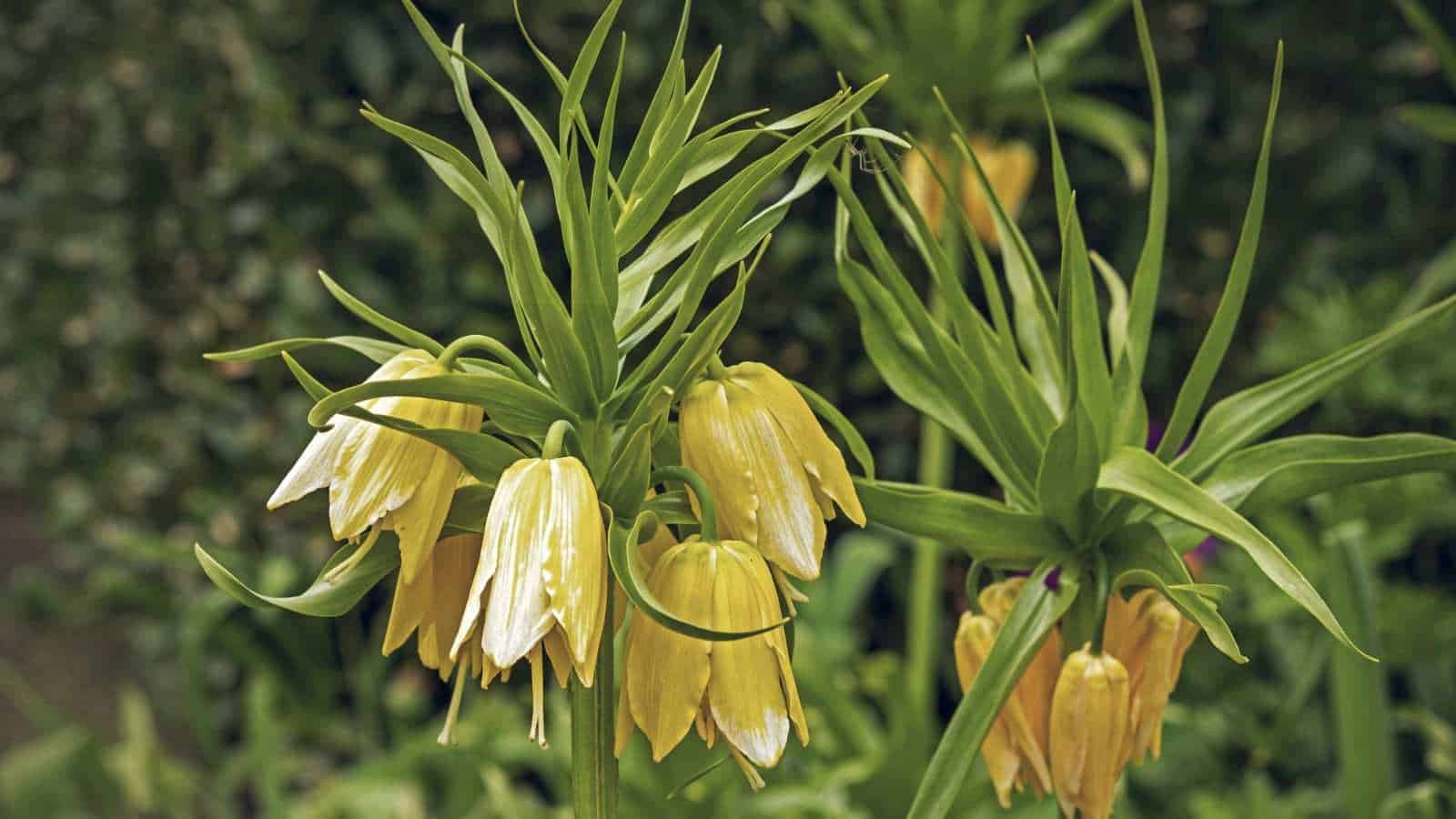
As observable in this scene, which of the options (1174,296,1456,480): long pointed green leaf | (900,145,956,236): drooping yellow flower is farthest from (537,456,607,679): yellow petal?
(900,145,956,236): drooping yellow flower

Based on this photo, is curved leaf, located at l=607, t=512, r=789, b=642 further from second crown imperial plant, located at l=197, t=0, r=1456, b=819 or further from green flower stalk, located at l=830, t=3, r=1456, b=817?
green flower stalk, located at l=830, t=3, r=1456, b=817

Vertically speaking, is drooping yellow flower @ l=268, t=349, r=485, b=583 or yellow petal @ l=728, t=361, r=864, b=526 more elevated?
yellow petal @ l=728, t=361, r=864, b=526

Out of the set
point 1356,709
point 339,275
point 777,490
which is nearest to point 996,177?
point 1356,709

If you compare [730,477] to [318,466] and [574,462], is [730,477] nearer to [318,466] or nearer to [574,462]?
[574,462]

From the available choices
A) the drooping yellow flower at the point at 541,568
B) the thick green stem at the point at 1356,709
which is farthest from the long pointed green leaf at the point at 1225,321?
the thick green stem at the point at 1356,709

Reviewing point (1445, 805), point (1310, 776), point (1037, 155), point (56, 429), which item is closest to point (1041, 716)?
point (1445, 805)

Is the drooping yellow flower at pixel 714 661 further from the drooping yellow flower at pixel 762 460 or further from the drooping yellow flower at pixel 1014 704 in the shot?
the drooping yellow flower at pixel 1014 704
